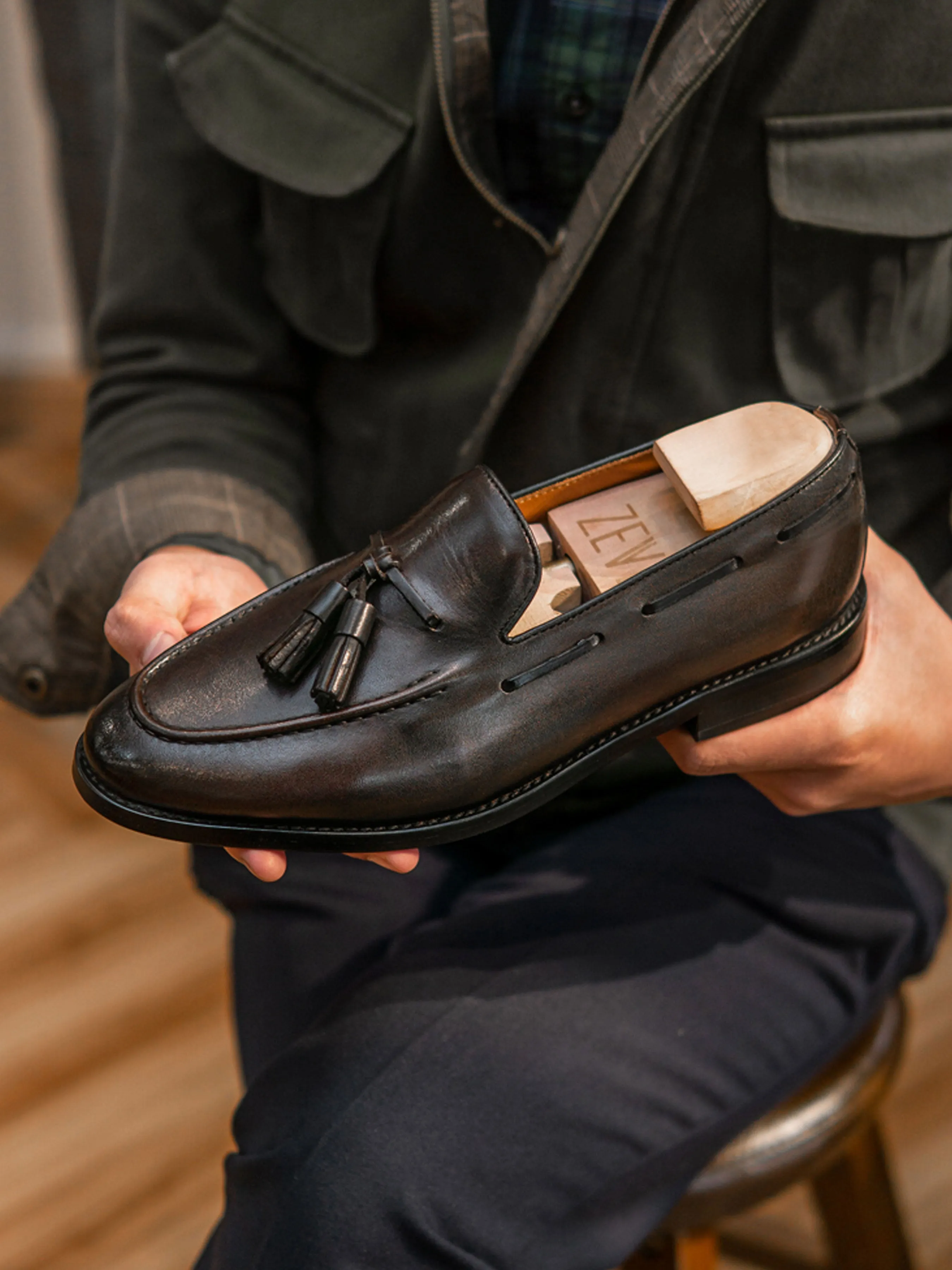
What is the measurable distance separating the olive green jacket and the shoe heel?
Result: 0.16 m

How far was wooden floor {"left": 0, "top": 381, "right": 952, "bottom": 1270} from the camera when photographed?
0.90 metres

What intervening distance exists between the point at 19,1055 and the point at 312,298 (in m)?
0.77

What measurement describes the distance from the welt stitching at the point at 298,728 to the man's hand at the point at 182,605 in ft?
0.12

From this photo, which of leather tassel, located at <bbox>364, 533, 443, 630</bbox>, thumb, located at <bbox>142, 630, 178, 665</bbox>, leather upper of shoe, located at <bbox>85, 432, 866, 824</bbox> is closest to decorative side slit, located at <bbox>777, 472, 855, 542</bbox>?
leather upper of shoe, located at <bbox>85, 432, 866, 824</bbox>

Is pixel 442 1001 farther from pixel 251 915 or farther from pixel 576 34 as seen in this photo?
pixel 576 34

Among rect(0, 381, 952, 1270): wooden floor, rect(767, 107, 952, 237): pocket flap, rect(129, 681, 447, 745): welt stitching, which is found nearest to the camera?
rect(129, 681, 447, 745): welt stitching

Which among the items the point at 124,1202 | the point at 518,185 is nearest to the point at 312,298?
the point at 518,185

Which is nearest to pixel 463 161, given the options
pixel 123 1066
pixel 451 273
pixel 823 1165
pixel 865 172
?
pixel 451 273

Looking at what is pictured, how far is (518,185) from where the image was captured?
59 centimetres

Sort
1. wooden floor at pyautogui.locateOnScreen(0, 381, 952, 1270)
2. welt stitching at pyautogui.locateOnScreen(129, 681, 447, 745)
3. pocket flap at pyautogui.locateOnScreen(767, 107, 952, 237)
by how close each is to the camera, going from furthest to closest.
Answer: wooden floor at pyautogui.locateOnScreen(0, 381, 952, 1270) < pocket flap at pyautogui.locateOnScreen(767, 107, 952, 237) < welt stitching at pyautogui.locateOnScreen(129, 681, 447, 745)

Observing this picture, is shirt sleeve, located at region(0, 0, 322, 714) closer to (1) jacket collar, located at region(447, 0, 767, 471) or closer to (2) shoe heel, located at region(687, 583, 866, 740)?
(1) jacket collar, located at region(447, 0, 767, 471)

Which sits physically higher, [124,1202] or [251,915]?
[251,915]

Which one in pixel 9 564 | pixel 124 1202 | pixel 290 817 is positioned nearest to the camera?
pixel 290 817

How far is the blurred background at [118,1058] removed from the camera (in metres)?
0.90
